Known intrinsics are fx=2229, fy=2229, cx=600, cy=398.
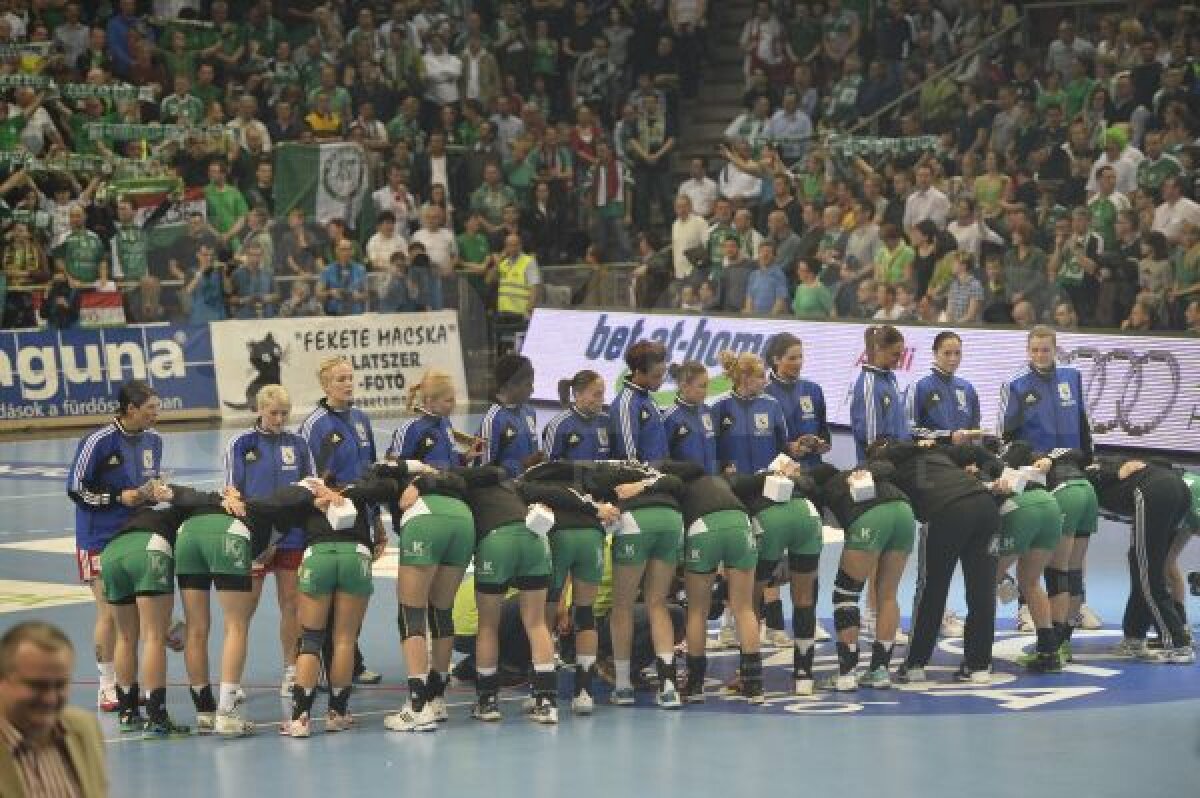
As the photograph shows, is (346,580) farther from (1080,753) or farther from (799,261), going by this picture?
(799,261)

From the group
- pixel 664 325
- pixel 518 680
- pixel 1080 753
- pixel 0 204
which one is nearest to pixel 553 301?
pixel 664 325

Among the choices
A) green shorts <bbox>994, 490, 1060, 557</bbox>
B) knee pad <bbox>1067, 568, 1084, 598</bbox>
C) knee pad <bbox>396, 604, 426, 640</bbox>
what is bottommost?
knee pad <bbox>1067, 568, 1084, 598</bbox>

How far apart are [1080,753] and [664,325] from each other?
16462 mm

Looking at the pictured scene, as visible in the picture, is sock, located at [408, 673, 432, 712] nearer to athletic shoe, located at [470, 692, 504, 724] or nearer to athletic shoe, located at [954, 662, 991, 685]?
athletic shoe, located at [470, 692, 504, 724]

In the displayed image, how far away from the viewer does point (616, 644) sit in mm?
13172

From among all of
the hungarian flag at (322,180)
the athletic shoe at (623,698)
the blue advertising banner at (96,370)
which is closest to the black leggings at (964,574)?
the athletic shoe at (623,698)

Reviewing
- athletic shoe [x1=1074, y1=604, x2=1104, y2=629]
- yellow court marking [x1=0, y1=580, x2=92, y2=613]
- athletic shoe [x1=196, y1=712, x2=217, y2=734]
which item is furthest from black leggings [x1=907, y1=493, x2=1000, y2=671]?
yellow court marking [x1=0, y1=580, x2=92, y2=613]

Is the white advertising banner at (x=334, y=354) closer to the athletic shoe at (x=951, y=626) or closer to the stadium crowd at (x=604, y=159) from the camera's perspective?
the stadium crowd at (x=604, y=159)

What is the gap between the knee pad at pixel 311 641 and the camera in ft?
40.5

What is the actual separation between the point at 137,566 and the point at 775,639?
4613 mm

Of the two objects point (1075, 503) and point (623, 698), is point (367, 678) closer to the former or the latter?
point (623, 698)

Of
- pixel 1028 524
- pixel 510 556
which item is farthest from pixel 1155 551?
pixel 510 556

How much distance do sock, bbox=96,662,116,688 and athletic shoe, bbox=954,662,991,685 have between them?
5126 millimetres

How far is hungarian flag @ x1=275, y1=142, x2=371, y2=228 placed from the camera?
30078 millimetres
